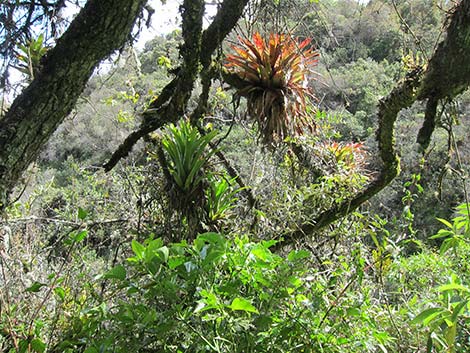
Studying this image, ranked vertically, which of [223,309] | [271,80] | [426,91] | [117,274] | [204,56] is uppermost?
[204,56]

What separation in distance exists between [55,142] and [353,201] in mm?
10825

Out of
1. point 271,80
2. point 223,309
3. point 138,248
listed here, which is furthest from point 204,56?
point 223,309

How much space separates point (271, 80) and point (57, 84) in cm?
138

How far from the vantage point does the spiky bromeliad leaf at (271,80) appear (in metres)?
2.56

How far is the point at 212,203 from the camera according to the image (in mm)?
2457

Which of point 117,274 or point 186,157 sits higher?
point 186,157

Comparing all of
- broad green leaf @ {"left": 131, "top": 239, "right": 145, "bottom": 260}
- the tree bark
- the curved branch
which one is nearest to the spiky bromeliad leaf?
the curved branch

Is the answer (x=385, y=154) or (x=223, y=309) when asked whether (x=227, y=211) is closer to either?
(x=385, y=154)

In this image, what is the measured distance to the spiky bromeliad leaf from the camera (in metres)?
2.56

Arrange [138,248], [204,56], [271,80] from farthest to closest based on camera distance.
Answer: [271,80]
[204,56]
[138,248]

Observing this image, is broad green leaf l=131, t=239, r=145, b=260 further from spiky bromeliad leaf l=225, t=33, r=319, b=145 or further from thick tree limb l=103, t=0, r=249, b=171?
spiky bromeliad leaf l=225, t=33, r=319, b=145

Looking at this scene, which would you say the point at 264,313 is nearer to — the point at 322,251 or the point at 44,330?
the point at 44,330

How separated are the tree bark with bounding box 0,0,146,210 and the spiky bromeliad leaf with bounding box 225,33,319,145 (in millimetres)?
1110

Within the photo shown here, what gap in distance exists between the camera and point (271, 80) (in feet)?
8.47
